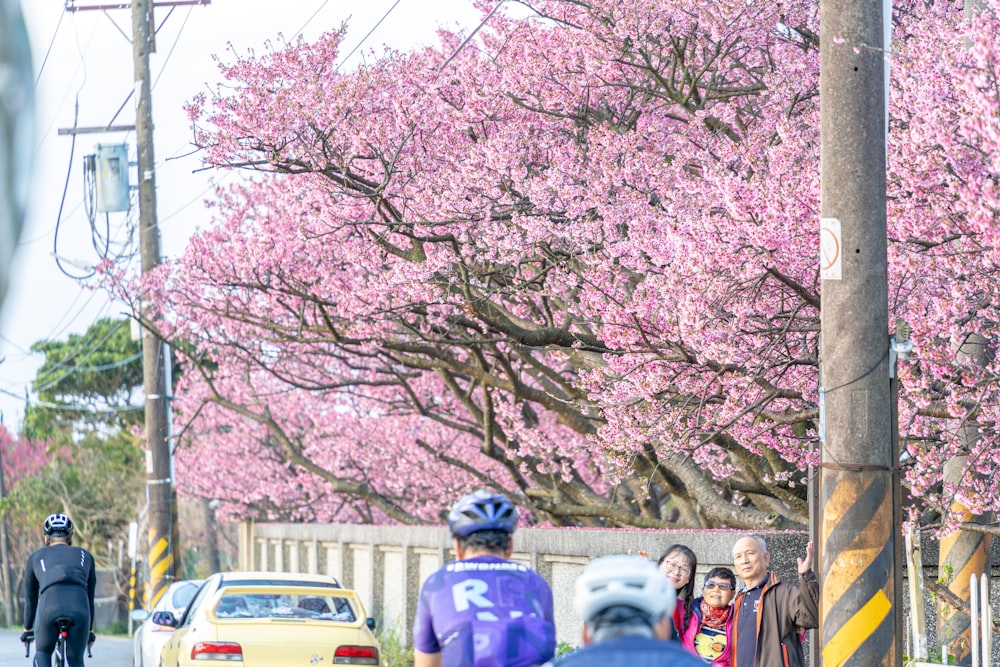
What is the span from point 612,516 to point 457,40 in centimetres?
616

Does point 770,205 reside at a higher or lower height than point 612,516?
higher

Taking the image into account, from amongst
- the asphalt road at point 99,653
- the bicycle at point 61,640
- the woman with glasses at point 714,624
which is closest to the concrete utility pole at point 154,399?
the asphalt road at point 99,653

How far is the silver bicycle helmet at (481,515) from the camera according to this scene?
16.9 feet

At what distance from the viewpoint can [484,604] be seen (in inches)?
198

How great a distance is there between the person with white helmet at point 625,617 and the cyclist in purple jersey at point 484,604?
1418mm

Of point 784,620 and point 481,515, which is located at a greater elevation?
point 481,515

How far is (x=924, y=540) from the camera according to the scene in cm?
1185

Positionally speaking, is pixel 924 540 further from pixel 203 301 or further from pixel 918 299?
pixel 203 301

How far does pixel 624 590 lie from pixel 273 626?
31.4ft

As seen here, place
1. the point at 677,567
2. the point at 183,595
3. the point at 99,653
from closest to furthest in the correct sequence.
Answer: the point at 677,567, the point at 183,595, the point at 99,653

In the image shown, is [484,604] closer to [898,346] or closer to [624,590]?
[624,590]

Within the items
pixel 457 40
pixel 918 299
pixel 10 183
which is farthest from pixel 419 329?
pixel 10 183

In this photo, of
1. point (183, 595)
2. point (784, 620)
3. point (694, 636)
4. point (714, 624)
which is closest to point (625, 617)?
point (784, 620)

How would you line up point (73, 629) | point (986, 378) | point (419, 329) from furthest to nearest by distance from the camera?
point (419, 329), point (73, 629), point (986, 378)
